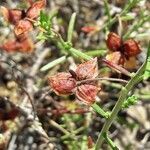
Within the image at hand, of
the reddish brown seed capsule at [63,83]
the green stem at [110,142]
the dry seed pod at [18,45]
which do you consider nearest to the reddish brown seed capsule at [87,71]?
the reddish brown seed capsule at [63,83]

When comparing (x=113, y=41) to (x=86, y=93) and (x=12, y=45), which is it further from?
(x=12, y=45)

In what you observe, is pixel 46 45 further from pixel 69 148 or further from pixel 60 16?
pixel 69 148

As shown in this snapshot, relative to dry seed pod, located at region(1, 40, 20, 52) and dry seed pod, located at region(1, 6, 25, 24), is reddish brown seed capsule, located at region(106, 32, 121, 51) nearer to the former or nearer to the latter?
dry seed pod, located at region(1, 6, 25, 24)

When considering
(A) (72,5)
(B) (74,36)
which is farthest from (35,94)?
(A) (72,5)

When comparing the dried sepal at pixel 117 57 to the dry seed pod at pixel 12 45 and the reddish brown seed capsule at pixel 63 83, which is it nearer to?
the reddish brown seed capsule at pixel 63 83

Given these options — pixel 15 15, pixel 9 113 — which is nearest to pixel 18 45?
pixel 9 113

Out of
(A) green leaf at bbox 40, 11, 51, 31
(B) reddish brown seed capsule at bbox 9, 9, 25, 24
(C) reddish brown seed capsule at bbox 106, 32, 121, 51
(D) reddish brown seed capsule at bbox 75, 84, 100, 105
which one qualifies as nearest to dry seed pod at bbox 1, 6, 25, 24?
(B) reddish brown seed capsule at bbox 9, 9, 25, 24
